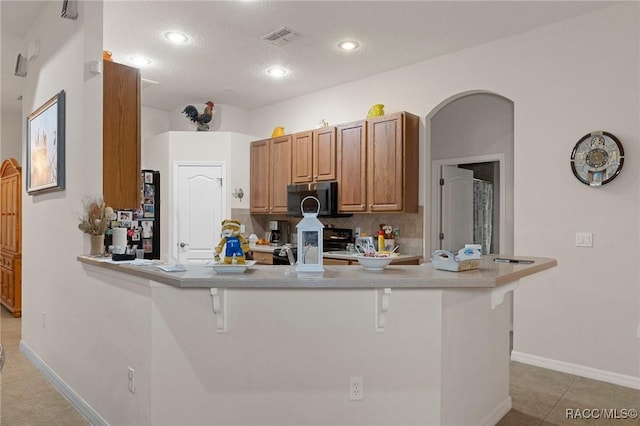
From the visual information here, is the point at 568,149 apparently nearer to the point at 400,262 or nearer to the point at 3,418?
the point at 400,262

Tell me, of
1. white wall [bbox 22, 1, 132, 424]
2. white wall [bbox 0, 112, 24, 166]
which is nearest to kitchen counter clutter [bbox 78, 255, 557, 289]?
white wall [bbox 22, 1, 132, 424]

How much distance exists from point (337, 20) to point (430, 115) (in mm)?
1545

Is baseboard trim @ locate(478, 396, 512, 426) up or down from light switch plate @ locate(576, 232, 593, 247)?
down

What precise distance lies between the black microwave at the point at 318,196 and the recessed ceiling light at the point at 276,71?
132cm

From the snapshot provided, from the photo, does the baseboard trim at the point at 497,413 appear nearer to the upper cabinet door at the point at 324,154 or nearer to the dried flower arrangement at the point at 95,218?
the dried flower arrangement at the point at 95,218

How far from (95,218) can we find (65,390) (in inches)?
52.2

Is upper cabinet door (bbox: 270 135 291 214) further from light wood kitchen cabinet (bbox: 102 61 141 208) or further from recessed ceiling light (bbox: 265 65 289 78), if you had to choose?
light wood kitchen cabinet (bbox: 102 61 141 208)

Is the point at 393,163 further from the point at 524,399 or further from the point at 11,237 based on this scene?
the point at 11,237

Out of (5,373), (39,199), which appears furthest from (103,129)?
(5,373)

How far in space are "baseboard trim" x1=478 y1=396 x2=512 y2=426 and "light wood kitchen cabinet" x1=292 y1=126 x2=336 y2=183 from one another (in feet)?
9.75

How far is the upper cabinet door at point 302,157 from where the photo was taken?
5.32 m

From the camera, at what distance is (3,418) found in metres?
2.82

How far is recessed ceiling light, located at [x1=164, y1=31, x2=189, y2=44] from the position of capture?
152 inches

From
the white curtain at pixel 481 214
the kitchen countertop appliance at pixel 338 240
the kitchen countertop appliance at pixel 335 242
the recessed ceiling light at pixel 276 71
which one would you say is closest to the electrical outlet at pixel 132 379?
the kitchen countertop appliance at pixel 335 242
